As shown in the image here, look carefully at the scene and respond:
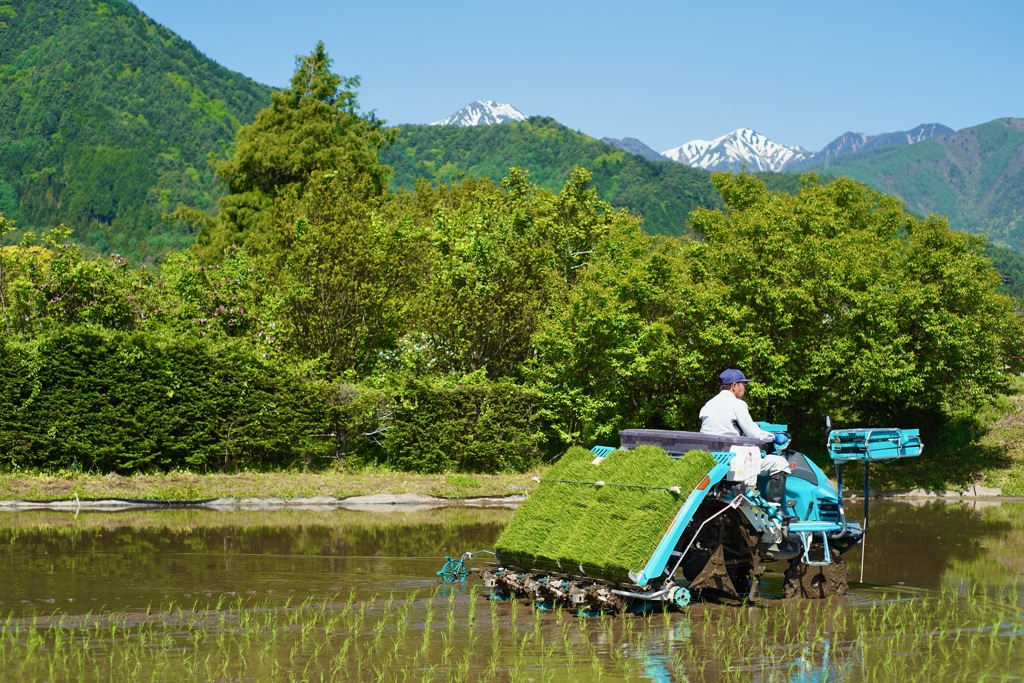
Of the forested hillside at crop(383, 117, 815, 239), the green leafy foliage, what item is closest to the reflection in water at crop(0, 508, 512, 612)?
the forested hillside at crop(383, 117, 815, 239)

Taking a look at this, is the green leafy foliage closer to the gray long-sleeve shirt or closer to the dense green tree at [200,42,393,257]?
the dense green tree at [200,42,393,257]

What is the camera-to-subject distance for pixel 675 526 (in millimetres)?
12227

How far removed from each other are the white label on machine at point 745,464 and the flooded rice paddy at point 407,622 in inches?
56.7

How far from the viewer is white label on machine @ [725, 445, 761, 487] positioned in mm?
12828

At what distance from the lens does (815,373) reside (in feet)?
98.0

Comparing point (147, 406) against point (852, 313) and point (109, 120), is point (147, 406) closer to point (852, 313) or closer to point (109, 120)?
point (852, 313)

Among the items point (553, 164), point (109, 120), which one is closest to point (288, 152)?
point (553, 164)

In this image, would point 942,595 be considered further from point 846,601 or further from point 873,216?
point 873,216

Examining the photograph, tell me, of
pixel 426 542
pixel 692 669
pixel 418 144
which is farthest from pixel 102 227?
pixel 692 669

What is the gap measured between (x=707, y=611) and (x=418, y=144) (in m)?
144

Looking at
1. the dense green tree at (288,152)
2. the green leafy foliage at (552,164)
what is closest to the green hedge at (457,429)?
the dense green tree at (288,152)

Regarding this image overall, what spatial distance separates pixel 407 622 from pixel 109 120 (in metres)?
148

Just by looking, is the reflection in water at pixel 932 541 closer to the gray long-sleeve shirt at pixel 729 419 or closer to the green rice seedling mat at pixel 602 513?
the gray long-sleeve shirt at pixel 729 419

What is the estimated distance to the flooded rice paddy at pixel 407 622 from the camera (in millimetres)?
10273
